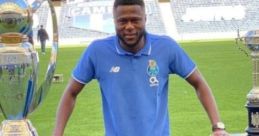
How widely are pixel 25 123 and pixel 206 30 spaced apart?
37132mm

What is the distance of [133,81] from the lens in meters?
3.51

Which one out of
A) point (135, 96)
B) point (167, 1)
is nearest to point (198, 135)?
point (135, 96)

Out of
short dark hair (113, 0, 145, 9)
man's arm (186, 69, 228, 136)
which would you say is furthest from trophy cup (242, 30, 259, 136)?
short dark hair (113, 0, 145, 9)

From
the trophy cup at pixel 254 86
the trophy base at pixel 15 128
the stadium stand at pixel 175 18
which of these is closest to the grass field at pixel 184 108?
the trophy cup at pixel 254 86

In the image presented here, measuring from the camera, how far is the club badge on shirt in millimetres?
3508

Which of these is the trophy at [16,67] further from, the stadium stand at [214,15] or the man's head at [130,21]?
the stadium stand at [214,15]

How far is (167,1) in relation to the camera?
45.1m

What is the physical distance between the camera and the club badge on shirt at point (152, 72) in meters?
3.51

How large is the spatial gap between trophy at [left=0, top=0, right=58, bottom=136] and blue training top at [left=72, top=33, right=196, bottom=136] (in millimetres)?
676

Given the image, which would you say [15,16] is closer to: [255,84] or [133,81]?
[133,81]

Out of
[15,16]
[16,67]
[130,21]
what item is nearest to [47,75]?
[16,67]

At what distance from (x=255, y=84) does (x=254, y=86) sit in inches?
0.8

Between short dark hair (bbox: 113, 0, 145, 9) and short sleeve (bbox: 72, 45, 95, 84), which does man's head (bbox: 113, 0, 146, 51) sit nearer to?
short dark hair (bbox: 113, 0, 145, 9)

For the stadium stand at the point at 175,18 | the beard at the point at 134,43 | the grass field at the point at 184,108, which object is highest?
the beard at the point at 134,43
